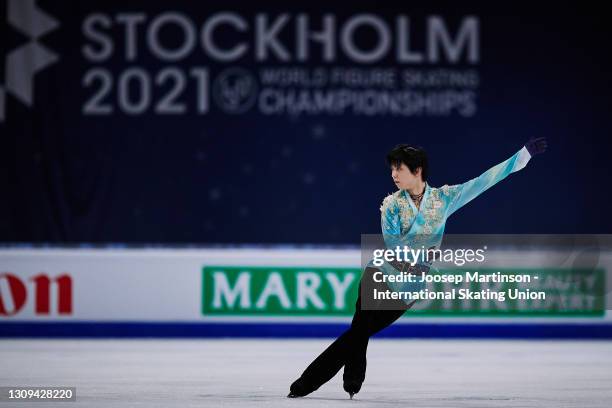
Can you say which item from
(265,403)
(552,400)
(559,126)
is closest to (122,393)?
(265,403)

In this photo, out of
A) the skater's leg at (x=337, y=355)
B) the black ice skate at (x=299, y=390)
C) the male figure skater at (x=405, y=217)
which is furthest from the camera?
the black ice skate at (x=299, y=390)

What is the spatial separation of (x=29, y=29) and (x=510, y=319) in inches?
236

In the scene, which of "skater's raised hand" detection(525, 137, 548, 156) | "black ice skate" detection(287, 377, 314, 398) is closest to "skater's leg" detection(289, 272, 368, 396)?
"black ice skate" detection(287, 377, 314, 398)

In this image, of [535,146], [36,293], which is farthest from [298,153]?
[535,146]

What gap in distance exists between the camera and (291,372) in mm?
9547

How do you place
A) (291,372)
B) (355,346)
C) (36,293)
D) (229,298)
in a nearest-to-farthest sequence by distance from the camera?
1. (355,346)
2. (291,372)
3. (36,293)
4. (229,298)

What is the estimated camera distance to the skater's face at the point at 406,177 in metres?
7.35

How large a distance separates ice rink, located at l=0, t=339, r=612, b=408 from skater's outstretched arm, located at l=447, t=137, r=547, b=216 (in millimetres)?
1226

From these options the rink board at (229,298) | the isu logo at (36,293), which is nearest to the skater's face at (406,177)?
the rink board at (229,298)

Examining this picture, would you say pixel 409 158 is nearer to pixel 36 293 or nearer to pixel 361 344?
pixel 361 344

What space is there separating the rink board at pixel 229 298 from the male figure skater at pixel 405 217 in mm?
5371

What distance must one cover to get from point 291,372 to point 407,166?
275cm

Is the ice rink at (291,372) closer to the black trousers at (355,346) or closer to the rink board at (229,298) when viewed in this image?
the black trousers at (355,346)

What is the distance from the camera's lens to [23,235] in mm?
13688
